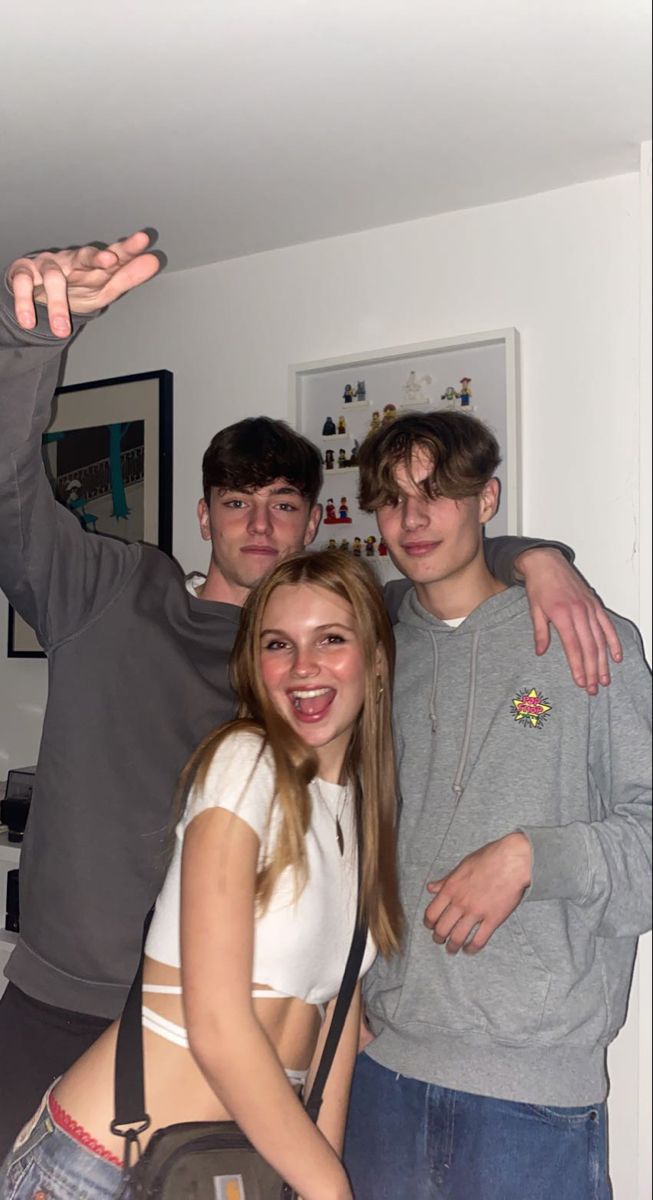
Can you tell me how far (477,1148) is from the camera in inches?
41.6

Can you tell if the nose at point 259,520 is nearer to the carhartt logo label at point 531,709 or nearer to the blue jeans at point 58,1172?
the carhartt logo label at point 531,709

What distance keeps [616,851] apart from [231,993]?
41cm

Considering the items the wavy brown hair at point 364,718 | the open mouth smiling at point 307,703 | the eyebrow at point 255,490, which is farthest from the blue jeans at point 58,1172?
the eyebrow at point 255,490

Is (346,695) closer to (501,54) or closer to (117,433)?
(501,54)

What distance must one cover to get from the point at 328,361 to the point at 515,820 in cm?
91

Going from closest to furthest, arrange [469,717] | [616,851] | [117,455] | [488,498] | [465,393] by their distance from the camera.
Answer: [616,851] → [469,717] → [488,498] → [465,393] → [117,455]

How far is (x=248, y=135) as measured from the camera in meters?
1.32

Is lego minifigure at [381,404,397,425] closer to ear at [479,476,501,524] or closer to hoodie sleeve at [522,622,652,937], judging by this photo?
ear at [479,476,501,524]

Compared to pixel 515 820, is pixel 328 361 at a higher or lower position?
higher

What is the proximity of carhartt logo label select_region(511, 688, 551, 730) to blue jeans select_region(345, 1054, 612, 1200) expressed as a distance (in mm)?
417

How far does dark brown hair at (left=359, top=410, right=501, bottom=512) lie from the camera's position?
44.6 inches

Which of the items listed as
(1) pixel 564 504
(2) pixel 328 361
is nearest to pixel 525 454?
(1) pixel 564 504

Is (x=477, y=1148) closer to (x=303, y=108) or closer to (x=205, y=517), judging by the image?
(x=205, y=517)

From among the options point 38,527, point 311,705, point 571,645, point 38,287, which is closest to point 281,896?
point 311,705
